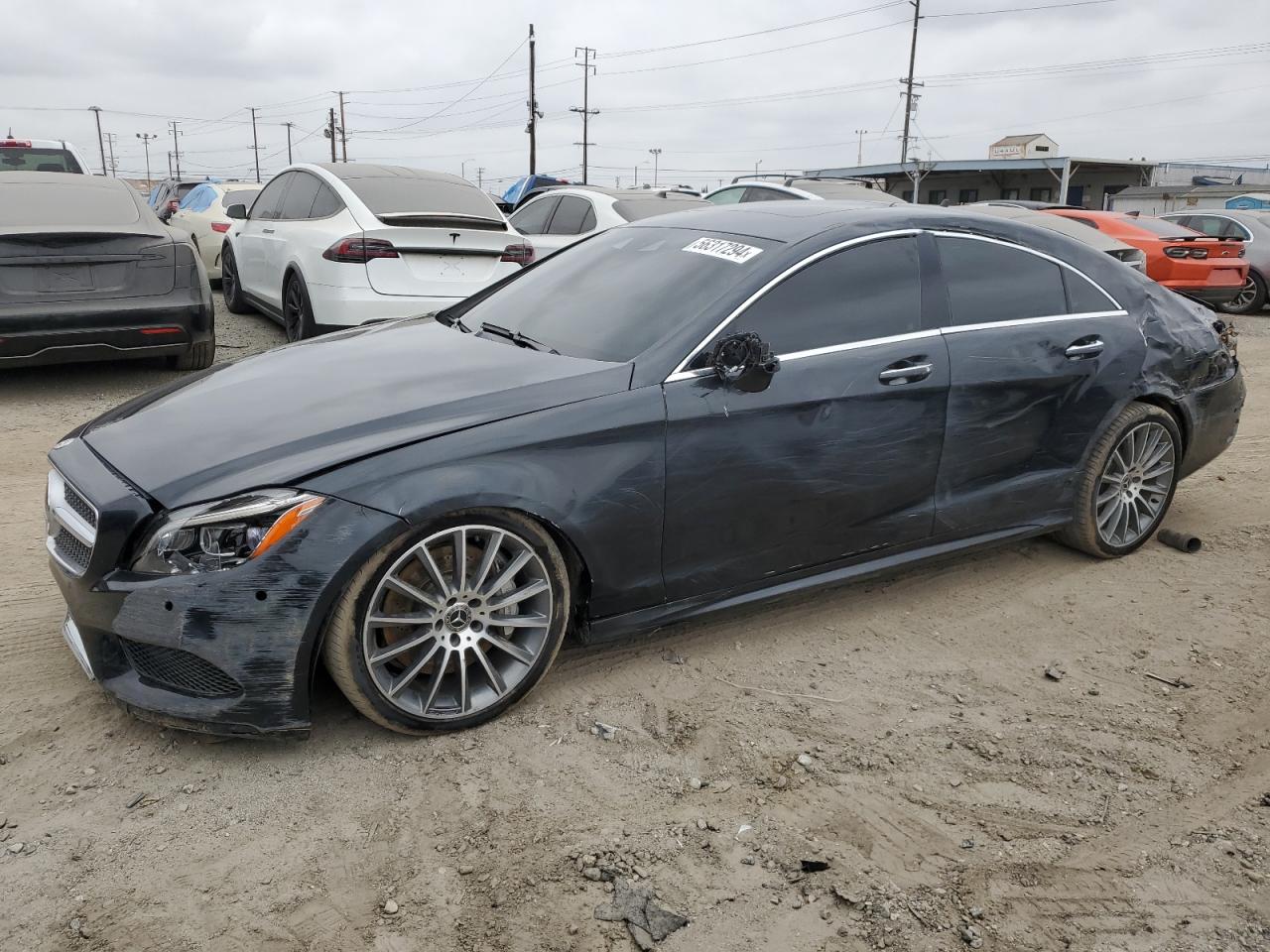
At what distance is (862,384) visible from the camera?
3.66 m

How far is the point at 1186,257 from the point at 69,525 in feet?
43.5

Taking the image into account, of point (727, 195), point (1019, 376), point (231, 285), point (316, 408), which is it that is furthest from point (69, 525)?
point (727, 195)

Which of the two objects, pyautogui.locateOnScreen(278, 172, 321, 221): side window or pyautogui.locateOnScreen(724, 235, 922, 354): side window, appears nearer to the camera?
pyautogui.locateOnScreen(724, 235, 922, 354): side window

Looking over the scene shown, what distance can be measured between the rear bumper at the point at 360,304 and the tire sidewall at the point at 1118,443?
15.3ft

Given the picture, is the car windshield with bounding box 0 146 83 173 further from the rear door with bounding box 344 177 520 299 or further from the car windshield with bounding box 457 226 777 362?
the car windshield with bounding box 457 226 777 362

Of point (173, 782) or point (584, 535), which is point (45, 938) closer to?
point (173, 782)

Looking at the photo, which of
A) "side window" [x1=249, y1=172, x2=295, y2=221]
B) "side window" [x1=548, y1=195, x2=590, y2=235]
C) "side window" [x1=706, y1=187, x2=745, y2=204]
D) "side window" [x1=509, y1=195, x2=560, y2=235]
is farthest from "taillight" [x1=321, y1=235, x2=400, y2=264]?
"side window" [x1=706, y1=187, x2=745, y2=204]

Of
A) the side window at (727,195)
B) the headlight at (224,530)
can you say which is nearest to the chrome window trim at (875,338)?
the headlight at (224,530)

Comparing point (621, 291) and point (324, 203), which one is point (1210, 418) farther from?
point (324, 203)

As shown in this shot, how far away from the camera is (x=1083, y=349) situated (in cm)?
429

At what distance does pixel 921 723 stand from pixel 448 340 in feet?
7.00

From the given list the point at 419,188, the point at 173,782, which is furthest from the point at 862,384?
the point at 419,188

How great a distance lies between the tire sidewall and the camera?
444 centimetres

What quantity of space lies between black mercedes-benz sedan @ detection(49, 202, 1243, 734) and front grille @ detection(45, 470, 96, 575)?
0.04 ft
